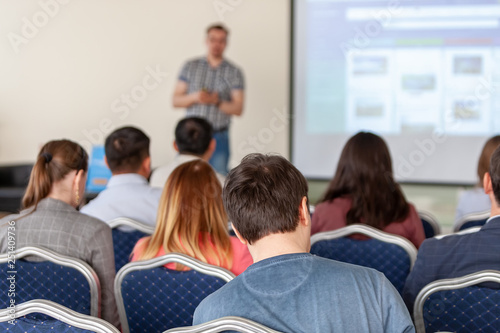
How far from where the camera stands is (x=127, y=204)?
8.77 feet

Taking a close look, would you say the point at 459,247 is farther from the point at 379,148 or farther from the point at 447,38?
the point at 447,38

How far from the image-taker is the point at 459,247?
1716 mm

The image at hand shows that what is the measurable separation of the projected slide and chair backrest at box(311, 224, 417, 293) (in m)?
4.06

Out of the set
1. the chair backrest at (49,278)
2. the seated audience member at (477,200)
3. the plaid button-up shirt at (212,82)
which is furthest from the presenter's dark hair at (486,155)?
the plaid button-up shirt at (212,82)

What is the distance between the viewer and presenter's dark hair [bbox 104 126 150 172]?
111 inches

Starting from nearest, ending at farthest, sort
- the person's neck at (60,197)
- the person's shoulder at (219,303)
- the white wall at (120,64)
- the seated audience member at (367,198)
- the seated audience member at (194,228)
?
1. the person's shoulder at (219,303)
2. the seated audience member at (194,228)
3. the person's neck at (60,197)
4. the seated audience member at (367,198)
5. the white wall at (120,64)

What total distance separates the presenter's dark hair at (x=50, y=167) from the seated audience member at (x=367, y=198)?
1.07 meters

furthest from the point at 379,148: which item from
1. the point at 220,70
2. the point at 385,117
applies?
the point at 385,117

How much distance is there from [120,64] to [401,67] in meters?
3.24

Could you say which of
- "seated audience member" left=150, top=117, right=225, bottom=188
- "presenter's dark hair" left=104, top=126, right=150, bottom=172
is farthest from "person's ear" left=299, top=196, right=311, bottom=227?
"seated audience member" left=150, top=117, right=225, bottom=188

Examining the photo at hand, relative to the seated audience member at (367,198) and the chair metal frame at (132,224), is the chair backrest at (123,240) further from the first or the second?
the seated audience member at (367,198)

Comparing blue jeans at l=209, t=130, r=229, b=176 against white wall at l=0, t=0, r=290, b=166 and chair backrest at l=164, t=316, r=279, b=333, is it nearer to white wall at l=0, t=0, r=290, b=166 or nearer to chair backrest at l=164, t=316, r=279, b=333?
white wall at l=0, t=0, r=290, b=166

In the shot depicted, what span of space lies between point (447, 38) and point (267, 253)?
16.8 ft

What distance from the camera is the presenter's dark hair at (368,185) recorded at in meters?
2.48
